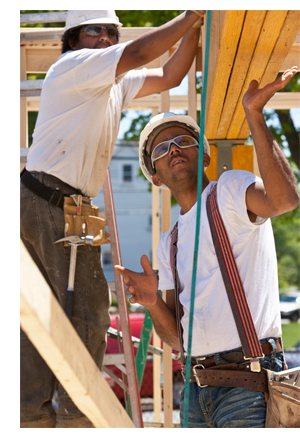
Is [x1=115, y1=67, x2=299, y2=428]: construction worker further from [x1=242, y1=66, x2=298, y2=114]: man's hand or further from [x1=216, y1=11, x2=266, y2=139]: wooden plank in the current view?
[x1=216, y1=11, x2=266, y2=139]: wooden plank

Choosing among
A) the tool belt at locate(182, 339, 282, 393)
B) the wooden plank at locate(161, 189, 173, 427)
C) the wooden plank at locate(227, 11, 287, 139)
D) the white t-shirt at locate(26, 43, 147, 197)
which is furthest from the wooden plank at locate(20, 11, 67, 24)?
the tool belt at locate(182, 339, 282, 393)

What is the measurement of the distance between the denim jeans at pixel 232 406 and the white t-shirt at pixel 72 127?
1.46 m

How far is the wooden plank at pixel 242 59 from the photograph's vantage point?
7.33ft

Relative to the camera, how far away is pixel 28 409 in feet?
9.71

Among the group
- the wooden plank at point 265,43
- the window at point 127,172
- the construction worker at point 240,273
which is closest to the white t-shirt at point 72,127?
the construction worker at point 240,273

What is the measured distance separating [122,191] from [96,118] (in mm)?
27670

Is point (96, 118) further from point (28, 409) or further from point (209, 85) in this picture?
point (28, 409)

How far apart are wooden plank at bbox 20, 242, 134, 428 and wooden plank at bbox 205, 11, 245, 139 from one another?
149cm

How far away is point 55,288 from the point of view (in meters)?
3.05

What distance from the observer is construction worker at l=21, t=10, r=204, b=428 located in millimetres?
3000

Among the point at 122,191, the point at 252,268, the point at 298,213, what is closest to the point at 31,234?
the point at 252,268

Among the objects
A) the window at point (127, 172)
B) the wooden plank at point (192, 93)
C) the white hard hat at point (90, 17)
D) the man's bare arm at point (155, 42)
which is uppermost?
the window at point (127, 172)

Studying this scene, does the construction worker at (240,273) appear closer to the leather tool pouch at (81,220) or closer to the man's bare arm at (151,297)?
the man's bare arm at (151,297)

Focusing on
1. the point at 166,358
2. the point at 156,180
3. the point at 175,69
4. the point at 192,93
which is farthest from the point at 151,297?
the point at 192,93
